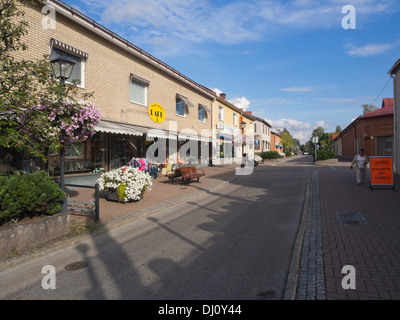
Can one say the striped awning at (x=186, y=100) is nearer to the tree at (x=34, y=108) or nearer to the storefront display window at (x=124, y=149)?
the storefront display window at (x=124, y=149)

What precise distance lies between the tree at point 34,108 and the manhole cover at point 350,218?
6.37 m

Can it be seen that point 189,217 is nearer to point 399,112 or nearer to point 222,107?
point 399,112

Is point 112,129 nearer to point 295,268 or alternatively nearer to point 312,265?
point 295,268

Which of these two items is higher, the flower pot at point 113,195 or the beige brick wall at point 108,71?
the beige brick wall at point 108,71

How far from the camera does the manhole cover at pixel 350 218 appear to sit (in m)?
6.20

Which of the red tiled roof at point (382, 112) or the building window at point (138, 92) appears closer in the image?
the building window at point (138, 92)

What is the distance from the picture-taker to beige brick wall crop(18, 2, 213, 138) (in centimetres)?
946

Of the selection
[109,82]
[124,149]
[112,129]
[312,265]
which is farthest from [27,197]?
→ [124,149]

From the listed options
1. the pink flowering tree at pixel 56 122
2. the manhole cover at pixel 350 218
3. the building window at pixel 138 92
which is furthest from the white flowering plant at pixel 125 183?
the building window at pixel 138 92

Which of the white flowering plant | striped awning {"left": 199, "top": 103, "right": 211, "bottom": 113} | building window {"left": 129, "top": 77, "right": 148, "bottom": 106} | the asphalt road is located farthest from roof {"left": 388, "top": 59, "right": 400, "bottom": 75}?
the white flowering plant

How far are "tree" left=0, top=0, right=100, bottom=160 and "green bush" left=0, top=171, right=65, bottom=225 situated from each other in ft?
1.75

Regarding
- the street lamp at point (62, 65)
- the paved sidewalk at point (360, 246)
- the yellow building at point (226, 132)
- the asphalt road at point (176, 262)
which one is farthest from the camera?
the yellow building at point (226, 132)

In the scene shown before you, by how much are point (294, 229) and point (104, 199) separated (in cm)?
629
